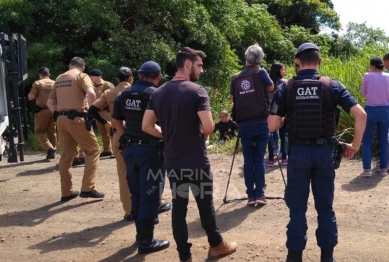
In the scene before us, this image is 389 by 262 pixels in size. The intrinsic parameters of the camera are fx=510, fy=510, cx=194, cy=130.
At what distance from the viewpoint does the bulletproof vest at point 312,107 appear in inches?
168

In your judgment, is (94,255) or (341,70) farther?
(341,70)

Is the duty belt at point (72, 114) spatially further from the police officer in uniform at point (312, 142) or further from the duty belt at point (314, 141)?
the duty belt at point (314, 141)

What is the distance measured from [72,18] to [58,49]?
92cm

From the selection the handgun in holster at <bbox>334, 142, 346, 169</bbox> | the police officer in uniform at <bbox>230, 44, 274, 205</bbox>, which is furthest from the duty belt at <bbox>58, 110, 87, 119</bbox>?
the handgun in holster at <bbox>334, 142, 346, 169</bbox>

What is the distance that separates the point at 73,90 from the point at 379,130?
4513mm

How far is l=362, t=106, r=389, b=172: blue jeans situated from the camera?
7471mm

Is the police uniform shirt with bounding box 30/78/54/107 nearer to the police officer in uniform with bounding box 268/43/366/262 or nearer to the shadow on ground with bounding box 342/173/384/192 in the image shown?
the shadow on ground with bounding box 342/173/384/192

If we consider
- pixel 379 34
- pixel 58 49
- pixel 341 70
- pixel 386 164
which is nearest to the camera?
pixel 386 164

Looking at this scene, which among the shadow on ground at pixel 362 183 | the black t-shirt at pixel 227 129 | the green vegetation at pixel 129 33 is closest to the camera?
the shadow on ground at pixel 362 183

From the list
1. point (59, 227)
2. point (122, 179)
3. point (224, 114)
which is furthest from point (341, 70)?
point (59, 227)

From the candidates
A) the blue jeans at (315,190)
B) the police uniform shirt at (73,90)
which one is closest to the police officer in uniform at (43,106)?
the police uniform shirt at (73,90)

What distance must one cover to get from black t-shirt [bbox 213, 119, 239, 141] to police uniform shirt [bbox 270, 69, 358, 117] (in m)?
5.33

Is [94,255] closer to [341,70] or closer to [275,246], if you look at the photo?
[275,246]

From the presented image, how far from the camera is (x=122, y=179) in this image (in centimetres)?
604
